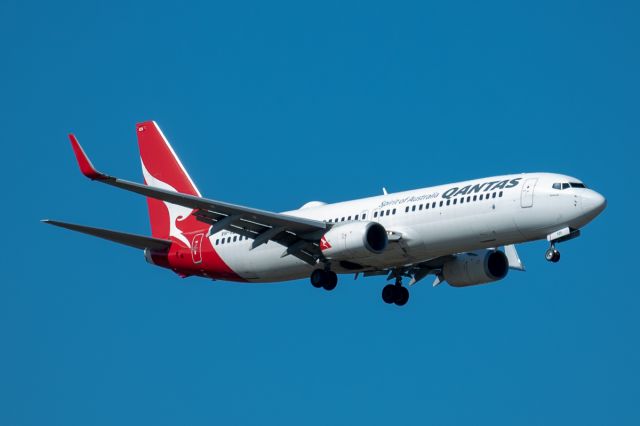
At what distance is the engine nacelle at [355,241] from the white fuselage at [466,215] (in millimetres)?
539

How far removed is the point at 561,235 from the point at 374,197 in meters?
9.35

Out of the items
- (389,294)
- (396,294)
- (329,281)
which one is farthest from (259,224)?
(396,294)

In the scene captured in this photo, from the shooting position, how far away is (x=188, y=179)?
70.5 m

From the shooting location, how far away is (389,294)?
214 ft

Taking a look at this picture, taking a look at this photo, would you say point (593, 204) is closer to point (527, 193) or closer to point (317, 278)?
point (527, 193)

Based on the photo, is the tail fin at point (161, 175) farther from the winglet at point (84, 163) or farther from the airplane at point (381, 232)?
the winglet at point (84, 163)

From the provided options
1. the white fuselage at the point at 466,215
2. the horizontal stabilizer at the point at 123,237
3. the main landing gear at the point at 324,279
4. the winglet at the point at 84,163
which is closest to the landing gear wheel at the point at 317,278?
the main landing gear at the point at 324,279

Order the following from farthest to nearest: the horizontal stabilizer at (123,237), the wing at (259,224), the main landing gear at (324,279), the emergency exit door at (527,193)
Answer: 1. the main landing gear at (324,279)
2. the horizontal stabilizer at (123,237)
3. the wing at (259,224)
4. the emergency exit door at (527,193)

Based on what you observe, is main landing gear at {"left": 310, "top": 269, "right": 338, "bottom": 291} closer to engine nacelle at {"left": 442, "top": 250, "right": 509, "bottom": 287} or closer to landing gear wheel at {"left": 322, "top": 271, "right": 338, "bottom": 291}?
landing gear wheel at {"left": 322, "top": 271, "right": 338, "bottom": 291}

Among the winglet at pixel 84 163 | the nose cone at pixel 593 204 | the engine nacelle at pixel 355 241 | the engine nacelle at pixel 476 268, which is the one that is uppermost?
the nose cone at pixel 593 204

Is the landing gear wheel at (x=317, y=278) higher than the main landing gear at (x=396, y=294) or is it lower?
lower

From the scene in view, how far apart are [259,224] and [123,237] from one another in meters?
6.77

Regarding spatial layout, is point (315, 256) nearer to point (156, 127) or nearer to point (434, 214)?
point (434, 214)

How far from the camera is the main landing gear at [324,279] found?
60875 mm
